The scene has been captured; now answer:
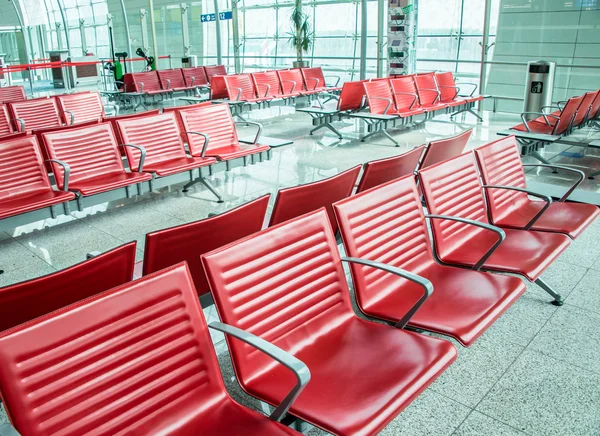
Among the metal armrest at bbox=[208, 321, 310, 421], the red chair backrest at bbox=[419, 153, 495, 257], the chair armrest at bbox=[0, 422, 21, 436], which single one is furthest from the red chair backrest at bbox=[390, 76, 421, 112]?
the chair armrest at bbox=[0, 422, 21, 436]

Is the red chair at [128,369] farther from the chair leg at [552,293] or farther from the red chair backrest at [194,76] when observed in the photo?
the red chair backrest at [194,76]

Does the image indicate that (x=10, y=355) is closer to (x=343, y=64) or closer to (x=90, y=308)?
(x=90, y=308)

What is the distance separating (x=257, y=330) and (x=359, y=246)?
563 mm

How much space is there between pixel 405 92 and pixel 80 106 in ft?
15.1

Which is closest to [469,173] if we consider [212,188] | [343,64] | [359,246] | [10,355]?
[359,246]

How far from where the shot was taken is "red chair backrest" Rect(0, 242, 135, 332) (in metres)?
1.39

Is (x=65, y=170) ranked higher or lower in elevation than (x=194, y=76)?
lower

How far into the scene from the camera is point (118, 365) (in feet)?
4.38

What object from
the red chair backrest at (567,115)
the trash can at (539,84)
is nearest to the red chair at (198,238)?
the red chair backrest at (567,115)

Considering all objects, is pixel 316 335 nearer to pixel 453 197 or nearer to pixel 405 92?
pixel 453 197

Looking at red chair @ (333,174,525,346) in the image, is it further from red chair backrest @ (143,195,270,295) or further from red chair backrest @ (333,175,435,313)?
red chair backrest @ (143,195,270,295)

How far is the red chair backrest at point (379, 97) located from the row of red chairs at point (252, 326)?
528cm

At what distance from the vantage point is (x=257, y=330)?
5.46 feet

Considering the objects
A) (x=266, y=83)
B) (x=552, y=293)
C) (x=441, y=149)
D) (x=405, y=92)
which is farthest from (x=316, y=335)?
(x=266, y=83)
